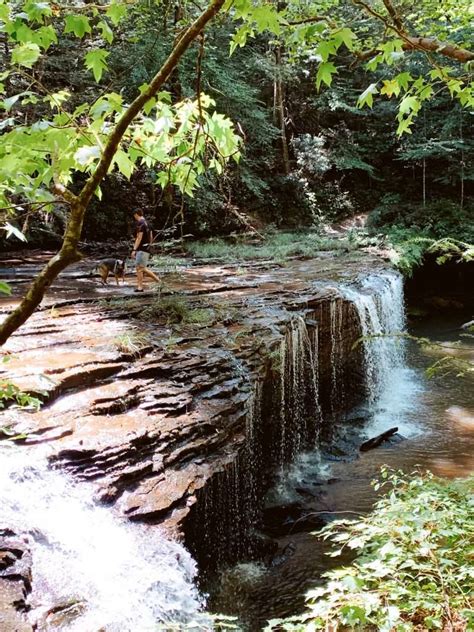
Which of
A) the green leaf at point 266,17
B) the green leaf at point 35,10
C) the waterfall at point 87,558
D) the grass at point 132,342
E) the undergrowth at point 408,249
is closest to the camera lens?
the green leaf at point 35,10

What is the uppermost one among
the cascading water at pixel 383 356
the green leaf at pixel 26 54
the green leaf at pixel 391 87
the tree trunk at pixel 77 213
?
the green leaf at pixel 391 87

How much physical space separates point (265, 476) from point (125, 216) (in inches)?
490

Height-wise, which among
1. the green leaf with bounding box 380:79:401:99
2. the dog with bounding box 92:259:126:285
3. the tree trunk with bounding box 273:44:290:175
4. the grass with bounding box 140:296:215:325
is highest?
the tree trunk with bounding box 273:44:290:175

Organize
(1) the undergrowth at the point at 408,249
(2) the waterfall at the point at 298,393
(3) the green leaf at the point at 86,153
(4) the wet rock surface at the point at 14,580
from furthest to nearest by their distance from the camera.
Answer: (1) the undergrowth at the point at 408,249 < (2) the waterfall at the point at 298,393 < (4) the wet rock surface at the point at 14,580 < (3) the green leaf at the point at 86,153

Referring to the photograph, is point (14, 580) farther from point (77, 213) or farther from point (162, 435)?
point (77, 213)

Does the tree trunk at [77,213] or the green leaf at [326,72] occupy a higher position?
the green leaf at [326,72]

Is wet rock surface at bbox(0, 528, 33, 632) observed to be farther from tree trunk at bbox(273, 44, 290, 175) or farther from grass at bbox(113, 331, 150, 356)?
tree trunk at bbox(273, 44, 290, 175)

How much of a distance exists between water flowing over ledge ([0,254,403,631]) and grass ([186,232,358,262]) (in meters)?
5.66

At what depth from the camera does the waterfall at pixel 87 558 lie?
151 inches

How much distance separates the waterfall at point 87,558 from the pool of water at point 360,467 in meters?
0.99

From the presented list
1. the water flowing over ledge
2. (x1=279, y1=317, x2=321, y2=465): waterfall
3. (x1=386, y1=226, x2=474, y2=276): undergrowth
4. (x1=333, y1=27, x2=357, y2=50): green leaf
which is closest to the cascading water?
the water flowing over ledge

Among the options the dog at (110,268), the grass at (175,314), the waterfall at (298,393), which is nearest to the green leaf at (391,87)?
the waterfall at (298,393)

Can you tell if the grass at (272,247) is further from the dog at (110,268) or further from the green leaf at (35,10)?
the green leaf at (35,10)

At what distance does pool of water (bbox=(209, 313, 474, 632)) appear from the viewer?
535 cm
